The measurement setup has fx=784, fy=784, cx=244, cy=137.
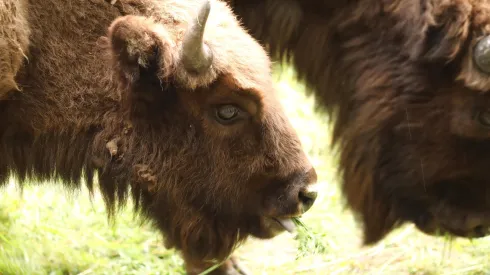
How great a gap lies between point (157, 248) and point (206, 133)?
1.53m

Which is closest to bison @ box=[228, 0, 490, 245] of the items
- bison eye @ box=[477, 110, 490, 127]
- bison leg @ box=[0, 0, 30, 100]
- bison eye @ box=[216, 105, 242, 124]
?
bison eye @ box=[477, 110, 490, 127]

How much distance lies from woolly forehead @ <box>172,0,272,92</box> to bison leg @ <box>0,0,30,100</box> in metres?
0.56

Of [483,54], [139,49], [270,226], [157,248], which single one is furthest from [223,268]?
[483,54]

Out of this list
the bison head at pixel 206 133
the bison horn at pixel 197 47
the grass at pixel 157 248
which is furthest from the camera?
the grass at pixel 157 248


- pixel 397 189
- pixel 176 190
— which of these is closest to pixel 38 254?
pixel 176 190

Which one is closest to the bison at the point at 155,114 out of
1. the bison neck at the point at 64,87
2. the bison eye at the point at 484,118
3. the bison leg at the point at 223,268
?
the bison neck at the point at 64,87

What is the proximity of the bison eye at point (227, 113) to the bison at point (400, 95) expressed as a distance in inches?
41.3

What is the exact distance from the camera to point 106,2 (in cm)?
304

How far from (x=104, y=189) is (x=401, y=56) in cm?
154

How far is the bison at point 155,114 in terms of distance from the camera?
291 centimetres

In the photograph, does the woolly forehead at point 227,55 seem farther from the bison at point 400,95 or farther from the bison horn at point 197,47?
the bison at point 400,95

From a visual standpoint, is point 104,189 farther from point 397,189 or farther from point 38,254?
point 397,189

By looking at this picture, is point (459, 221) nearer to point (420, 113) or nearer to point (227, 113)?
point (420, 113)

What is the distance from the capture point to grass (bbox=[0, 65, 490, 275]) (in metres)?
4.01
